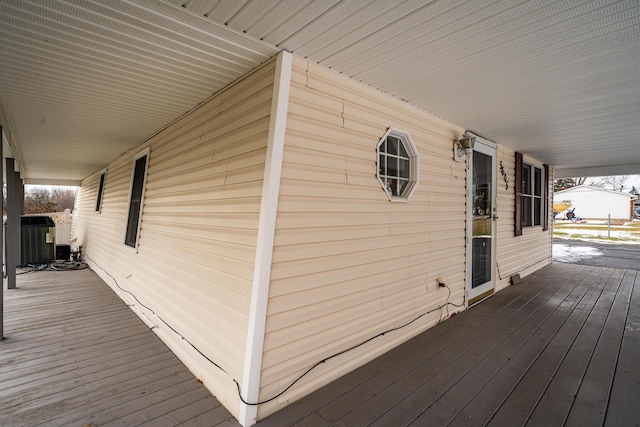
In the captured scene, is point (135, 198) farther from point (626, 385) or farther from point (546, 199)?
point (546, 199)

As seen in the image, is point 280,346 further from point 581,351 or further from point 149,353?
point 581,351

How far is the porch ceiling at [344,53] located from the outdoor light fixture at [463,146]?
0.25m

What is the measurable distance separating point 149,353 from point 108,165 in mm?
5739

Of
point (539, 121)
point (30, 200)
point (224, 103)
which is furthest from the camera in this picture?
point (30, 200)

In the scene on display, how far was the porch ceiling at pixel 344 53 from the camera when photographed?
1584 millimetres

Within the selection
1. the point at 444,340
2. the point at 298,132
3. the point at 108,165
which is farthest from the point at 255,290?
the point at 108,165

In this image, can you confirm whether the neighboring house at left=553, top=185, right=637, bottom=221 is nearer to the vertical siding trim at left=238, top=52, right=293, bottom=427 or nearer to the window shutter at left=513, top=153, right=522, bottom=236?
the window shutter at left=513, top=153, right=522, bottom=236

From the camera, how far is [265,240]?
6.39 feet

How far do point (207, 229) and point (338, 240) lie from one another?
116cm

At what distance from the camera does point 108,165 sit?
22.8 ft

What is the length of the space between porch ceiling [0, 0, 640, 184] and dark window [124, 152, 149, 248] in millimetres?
1312

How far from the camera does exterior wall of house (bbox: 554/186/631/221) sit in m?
21.6

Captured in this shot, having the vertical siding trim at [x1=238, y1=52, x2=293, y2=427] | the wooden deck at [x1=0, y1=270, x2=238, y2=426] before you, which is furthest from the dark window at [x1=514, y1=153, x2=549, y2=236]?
the wooden deck at [x1=0, y1=270, x2=238, y2=426]

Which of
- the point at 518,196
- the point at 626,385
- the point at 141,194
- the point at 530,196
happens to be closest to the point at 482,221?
the point at 518,196
